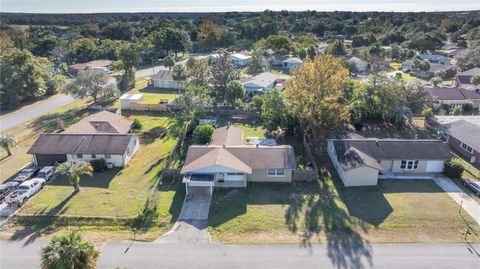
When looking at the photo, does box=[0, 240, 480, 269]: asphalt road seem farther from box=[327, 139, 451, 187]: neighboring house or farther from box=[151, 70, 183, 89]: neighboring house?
box=[151, 70, 183, 89]: neighboring house

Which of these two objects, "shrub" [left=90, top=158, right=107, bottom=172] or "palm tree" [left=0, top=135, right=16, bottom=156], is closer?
"shrub" [left=90, top=158, right=107, bottom=172]

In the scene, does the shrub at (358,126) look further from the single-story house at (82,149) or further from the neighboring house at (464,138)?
the single-story house at (82,149)

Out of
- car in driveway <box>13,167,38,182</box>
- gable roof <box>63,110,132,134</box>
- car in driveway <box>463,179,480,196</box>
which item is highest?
gable roof <box>63,110,132,134</box>

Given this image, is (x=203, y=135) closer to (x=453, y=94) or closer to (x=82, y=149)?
(x=82, y=149)

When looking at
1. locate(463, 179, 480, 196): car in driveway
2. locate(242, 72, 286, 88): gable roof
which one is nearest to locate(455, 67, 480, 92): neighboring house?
locate(242, 72, 286, 88): gable roof

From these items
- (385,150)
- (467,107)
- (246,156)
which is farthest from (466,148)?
(246,156)

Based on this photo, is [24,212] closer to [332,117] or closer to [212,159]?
[212,159]

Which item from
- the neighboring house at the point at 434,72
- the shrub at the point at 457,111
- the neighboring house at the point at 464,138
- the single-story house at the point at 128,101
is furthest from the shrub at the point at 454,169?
the neighboring house at the point at 434,72
